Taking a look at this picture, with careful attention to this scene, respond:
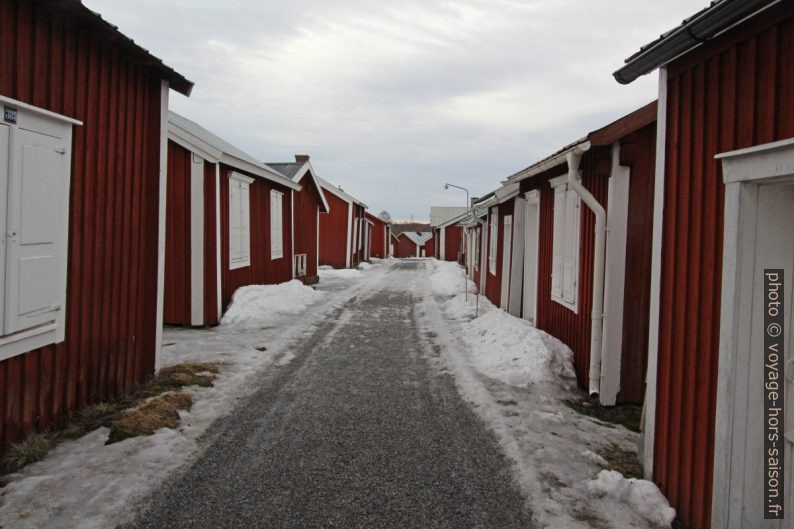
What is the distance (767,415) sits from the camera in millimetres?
2854

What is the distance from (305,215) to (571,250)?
12981mm

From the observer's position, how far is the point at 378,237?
144ft

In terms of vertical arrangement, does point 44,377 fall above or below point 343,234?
below

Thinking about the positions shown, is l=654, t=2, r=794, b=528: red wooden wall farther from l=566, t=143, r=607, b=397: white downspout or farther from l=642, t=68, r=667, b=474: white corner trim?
l=566, t=143, r=607, b=397: white downspout

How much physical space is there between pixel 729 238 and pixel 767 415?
1.01 meters

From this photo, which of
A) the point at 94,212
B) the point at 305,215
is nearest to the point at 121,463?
the point at 94,212

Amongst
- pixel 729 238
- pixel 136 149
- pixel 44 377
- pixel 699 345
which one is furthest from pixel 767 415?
pixel 136 149

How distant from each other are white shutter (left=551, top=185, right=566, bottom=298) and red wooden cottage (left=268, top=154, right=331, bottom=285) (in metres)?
10.0

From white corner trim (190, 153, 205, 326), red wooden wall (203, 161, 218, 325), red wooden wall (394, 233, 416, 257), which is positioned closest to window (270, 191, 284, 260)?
red wooden wall (203, 161, 218, 325)

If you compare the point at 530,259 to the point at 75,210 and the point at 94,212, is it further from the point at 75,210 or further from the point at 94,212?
the point at 75,210

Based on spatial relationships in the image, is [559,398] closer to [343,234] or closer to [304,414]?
[304,414]

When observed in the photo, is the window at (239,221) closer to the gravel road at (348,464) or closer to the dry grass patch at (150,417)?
the gravel road at (348,464)

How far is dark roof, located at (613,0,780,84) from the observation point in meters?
2.71

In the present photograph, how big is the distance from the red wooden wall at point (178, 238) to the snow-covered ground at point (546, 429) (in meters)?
4.69
